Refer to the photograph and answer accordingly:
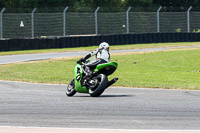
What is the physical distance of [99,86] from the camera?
11945 mm

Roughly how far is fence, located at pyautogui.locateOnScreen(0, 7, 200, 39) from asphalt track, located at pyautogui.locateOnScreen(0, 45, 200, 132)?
19.7 meters

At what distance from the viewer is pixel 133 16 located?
37094mm

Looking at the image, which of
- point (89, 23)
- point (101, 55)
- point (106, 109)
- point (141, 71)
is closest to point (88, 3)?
point (89, 23)

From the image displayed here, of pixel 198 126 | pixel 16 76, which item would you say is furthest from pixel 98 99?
pixel 16 76

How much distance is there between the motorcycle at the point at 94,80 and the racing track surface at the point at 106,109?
0.19m

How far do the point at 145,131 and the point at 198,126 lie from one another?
1084mm

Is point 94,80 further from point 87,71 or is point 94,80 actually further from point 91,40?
point 91,40

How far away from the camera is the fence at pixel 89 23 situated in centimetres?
3322

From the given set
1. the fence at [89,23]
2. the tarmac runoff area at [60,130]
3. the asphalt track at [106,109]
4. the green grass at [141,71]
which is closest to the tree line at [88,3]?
the fence at [89,23]

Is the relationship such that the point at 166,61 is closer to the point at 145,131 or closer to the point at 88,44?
the point at 88,44

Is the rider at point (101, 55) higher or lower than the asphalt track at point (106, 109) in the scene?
higher

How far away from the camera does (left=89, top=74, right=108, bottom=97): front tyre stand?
468 inches

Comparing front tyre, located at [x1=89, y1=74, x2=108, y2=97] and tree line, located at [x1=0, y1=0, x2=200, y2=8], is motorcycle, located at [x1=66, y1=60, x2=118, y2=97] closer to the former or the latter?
front tyre, located at [x1=89, y1=74, x2=108, y2=97]

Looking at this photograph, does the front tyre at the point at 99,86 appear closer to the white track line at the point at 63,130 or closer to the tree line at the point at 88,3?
the white track line at the point at 63,130
